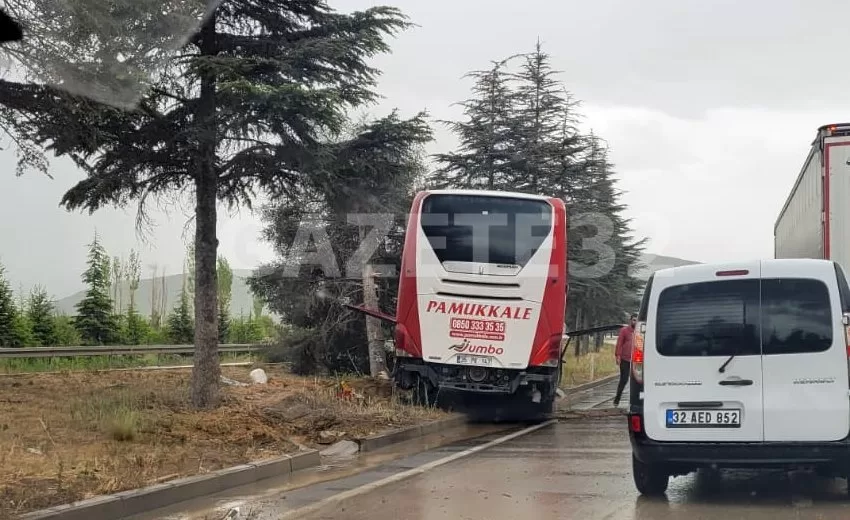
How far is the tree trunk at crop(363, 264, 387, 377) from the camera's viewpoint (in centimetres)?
2025

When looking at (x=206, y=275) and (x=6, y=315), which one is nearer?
(x=206, y=275)

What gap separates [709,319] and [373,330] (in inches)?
541

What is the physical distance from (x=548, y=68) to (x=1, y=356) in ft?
61.9

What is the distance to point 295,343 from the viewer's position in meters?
23.2

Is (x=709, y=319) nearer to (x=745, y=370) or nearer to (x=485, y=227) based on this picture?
(x=745, y=370)

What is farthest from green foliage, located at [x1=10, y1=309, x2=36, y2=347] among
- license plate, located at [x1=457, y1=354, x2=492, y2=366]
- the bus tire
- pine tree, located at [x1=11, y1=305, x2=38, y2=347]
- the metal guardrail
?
license plate, located at [x1=457, y1=354, x2=492, y2=366]

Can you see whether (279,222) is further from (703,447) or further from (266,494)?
(703,447)

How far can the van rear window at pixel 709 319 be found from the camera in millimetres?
7434

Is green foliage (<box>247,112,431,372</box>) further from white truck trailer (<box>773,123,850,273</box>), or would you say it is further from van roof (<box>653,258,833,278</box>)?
van roof (<box>653,258,833,278</box>)

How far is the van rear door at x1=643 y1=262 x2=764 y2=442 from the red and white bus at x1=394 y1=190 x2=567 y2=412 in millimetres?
6248

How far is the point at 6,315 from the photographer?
30.9 meters

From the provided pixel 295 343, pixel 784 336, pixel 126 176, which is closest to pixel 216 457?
pixel 126 176

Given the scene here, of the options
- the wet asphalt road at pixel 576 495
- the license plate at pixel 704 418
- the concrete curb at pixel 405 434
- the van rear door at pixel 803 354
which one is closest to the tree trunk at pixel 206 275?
the concrete curb at pixel 405 434

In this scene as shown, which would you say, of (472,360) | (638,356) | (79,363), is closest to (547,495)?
(638,356)
